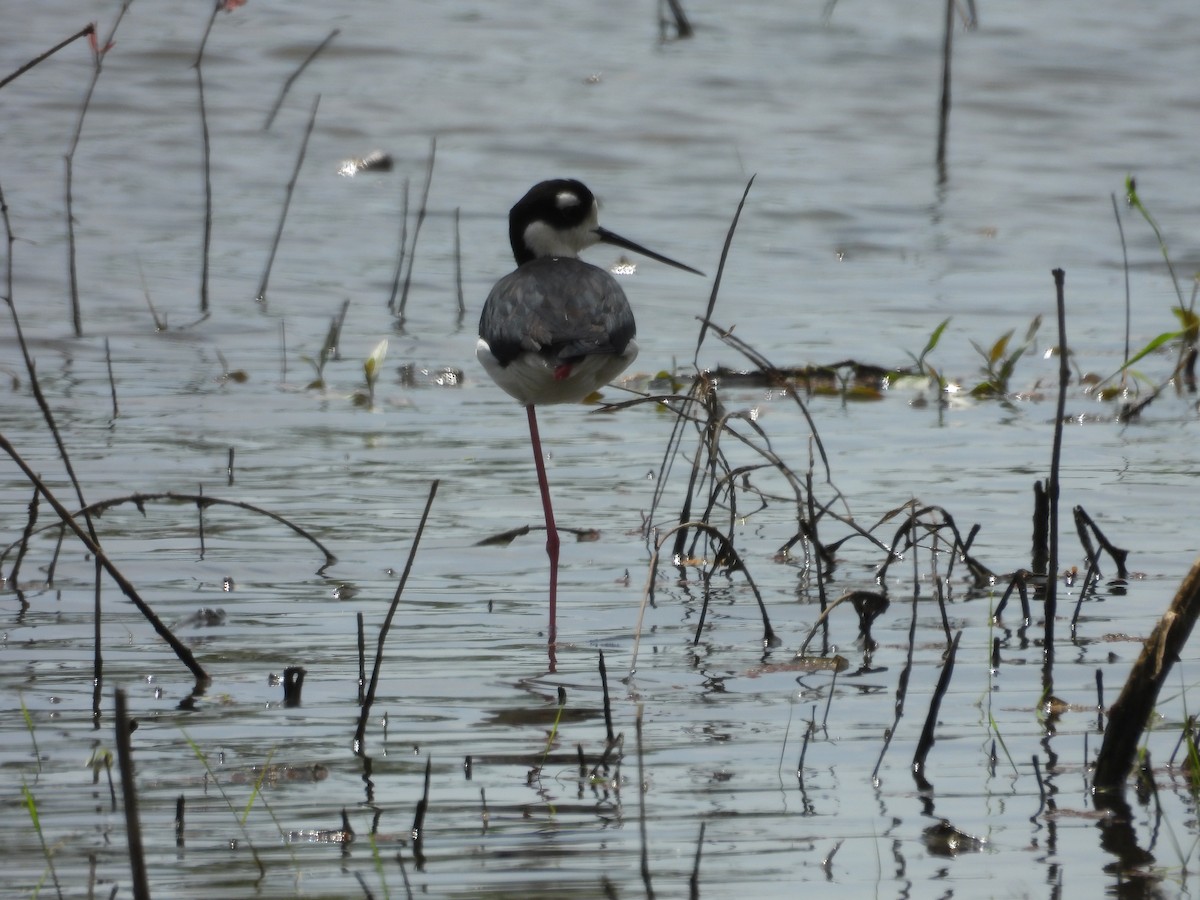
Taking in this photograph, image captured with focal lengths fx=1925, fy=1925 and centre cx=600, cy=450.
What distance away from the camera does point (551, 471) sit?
675cm

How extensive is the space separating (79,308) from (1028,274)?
5113 mm

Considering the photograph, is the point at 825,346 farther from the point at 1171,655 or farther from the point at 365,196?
the point at 1171,655

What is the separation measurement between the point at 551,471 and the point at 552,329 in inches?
57.8

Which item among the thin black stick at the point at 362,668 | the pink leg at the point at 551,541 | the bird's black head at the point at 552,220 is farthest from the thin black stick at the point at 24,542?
the bird's black head at the point at 552,220

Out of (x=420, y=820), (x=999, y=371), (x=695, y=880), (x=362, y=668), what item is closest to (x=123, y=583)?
(x=362, y=668)

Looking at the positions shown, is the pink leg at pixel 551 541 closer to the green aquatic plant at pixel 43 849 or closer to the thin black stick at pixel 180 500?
the thin black stick at pixel 180 500

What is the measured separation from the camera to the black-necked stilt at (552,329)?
530cm

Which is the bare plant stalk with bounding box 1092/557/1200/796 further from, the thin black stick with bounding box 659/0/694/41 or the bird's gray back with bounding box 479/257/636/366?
the thin black stick with bounding box 659/0/694/41

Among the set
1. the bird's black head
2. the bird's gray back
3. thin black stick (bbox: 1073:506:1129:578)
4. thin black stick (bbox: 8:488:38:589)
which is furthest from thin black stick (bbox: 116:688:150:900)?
the bird's black head

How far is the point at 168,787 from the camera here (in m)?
3.55

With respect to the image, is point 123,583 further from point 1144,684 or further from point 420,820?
point 1144,684

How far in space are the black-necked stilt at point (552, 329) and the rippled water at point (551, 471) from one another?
513 mm

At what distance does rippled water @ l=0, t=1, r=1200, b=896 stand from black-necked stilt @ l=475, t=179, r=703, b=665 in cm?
51

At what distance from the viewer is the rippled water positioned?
3.41 meters
